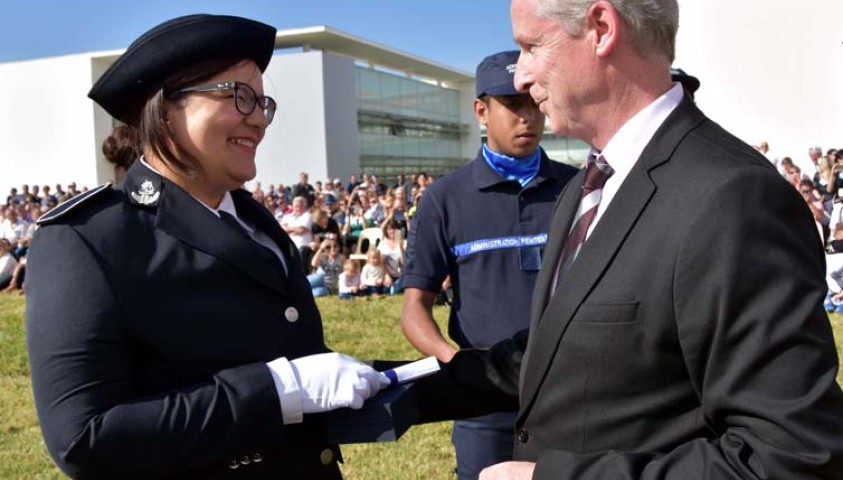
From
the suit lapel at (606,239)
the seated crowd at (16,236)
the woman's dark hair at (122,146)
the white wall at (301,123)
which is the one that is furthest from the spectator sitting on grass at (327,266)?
the white wall at (301,123)

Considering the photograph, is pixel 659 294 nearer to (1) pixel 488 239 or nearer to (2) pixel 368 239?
(1) pixel 488 239

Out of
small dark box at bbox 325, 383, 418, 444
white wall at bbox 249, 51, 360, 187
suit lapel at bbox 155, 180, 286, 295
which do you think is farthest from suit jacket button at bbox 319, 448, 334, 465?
white wall at bbox 249, 51, 360, 187

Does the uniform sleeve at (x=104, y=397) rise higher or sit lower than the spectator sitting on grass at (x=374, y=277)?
higher

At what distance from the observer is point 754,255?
1285 millimetres

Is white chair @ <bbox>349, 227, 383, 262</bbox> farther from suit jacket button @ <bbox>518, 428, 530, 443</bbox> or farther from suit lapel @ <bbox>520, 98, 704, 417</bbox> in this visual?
suit lapel @ <bbox>520, 98, 704, 417</bbox>

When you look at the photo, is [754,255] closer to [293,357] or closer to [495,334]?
[293,357]

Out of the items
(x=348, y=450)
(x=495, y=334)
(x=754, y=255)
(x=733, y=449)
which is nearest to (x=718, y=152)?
(x=754, y=255)

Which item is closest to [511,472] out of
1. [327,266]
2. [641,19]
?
[641,19]

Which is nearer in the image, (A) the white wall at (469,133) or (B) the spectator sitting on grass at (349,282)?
(B) the spectator sitting on grass at (349,282)

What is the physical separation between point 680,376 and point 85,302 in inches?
46.3

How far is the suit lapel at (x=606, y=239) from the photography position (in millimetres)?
1510

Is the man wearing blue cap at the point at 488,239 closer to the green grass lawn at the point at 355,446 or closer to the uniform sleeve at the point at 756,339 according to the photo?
the uniform sleeve at the point at 756,339

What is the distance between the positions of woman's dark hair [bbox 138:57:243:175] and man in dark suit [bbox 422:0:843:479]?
2.43ft

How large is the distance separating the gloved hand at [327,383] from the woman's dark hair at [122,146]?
2.38 ft
